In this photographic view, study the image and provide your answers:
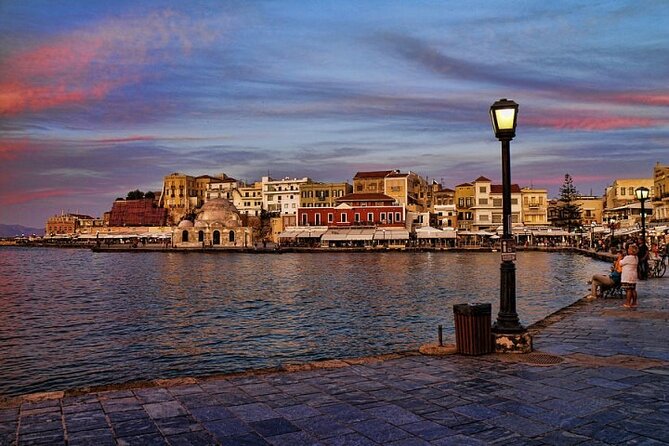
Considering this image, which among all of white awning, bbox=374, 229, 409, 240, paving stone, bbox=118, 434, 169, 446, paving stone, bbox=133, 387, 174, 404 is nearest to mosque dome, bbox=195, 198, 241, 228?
white awning, bbox=374, 229, 409, 240

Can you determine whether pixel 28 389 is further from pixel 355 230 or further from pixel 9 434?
pixel 355 230

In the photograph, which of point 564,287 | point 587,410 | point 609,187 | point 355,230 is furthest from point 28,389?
point 609,187

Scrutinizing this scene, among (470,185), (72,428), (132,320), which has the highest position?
(470,185)

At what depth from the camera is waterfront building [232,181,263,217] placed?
119 meters

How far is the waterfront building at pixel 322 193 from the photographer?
100500 mm

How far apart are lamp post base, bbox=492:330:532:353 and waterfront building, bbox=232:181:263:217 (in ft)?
361

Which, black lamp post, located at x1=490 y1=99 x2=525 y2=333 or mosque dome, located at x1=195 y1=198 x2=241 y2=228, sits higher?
mosque dome, located at x1=195 y1=198 x2=241 y2=228

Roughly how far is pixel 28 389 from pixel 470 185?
90944 millimetres

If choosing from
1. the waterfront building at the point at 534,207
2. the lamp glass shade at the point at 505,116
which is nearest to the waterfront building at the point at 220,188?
the waterfront building at the point at 534,207

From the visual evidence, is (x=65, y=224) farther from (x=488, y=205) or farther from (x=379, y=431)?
(x=379, y=431)

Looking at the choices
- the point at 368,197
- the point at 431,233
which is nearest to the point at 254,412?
the point at 431,233

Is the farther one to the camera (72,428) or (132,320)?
(132,320)

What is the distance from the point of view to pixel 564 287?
96.0 feet

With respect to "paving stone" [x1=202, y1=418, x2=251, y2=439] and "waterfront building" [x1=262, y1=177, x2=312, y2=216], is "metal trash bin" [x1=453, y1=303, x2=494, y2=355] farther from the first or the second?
"waterfront building" [x1=262, y1=177, x2=312, y2=216]
